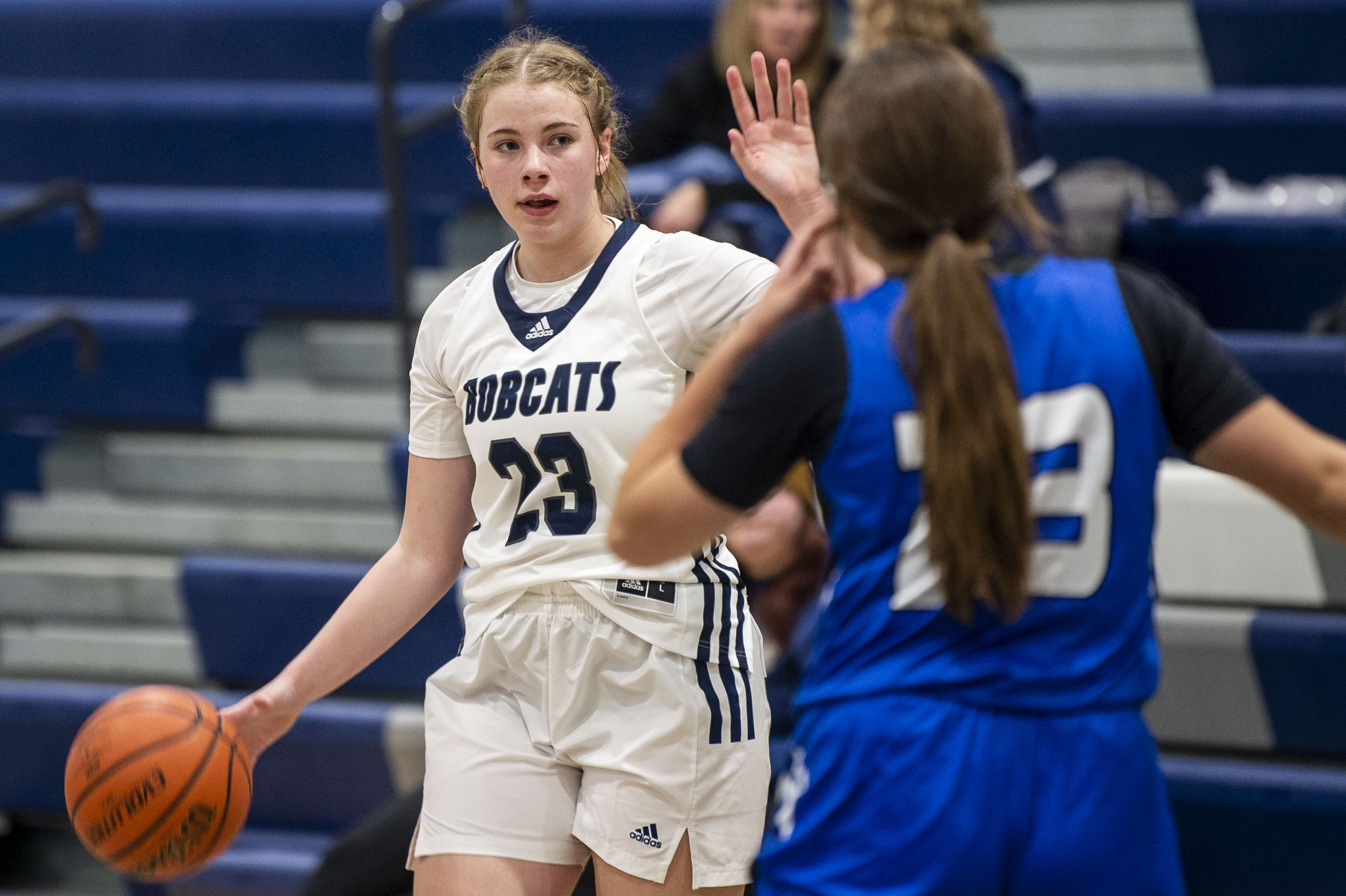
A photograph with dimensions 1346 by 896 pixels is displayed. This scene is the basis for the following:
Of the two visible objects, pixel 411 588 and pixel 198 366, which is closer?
pixel 411 588

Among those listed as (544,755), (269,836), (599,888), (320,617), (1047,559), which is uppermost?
(1047,559)

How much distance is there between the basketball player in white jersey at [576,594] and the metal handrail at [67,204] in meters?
2.91

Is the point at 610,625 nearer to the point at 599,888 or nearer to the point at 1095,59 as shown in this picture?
the point at 599,888

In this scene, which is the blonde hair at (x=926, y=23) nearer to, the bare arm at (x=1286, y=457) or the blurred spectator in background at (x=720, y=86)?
the blurred spectator in background at (x=720, y=86)

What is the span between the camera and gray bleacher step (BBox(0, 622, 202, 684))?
4223mm

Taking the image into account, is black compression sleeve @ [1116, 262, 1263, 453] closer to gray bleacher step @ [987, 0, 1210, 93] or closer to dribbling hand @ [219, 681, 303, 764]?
dribbling hand @ [219, 681, 303, 764]

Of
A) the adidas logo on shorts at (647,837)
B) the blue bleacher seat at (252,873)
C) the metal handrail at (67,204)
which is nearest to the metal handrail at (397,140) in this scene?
the metal handrail at (67,204)

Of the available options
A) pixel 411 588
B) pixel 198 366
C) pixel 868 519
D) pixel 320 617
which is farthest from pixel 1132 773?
pixel 198 366

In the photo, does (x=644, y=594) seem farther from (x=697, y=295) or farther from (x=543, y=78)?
(x=543, y=78)

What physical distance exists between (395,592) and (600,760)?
356 mm

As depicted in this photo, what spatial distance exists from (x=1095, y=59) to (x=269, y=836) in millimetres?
3392

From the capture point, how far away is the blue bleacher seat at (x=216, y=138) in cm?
509

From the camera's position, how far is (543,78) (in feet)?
6.28

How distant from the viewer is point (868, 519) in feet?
4.59
